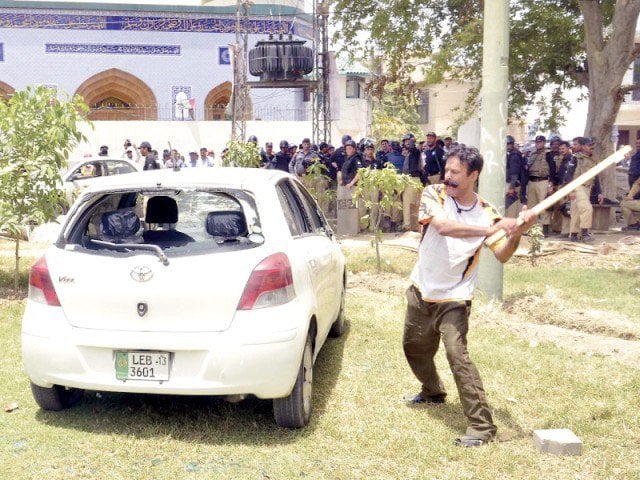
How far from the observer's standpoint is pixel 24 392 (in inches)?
212

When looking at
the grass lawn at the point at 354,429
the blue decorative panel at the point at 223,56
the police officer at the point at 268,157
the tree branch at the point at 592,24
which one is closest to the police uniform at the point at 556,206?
the tree branch at the point at 592,24

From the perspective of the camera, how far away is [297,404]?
4.52 m

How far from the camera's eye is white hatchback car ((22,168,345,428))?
4.27 metres

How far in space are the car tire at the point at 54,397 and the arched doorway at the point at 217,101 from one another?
2661 centimetres

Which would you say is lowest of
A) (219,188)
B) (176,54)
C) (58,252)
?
(58,252)

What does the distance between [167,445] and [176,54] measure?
2808 centimetres

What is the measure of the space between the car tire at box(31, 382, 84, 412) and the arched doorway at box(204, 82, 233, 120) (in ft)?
87.3

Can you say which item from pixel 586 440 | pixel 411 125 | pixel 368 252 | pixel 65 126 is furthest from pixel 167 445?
pixel 411 125

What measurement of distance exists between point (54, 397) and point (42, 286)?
77 centimetres

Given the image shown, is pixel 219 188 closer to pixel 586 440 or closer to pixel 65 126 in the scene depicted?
pixel 586 440

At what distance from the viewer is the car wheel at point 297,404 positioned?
451 cm

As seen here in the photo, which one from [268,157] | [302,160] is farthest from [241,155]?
[268,157]

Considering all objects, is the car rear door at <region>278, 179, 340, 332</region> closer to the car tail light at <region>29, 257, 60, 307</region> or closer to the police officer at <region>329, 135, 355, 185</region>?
the car tail light at <region>29, 257, 60, 307</region>

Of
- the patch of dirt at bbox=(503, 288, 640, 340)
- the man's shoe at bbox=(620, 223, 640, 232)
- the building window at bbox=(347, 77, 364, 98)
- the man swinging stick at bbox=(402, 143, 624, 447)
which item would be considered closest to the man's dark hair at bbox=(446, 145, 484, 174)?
the man swinging stick at bbox=(402, 143, 624, 447)
